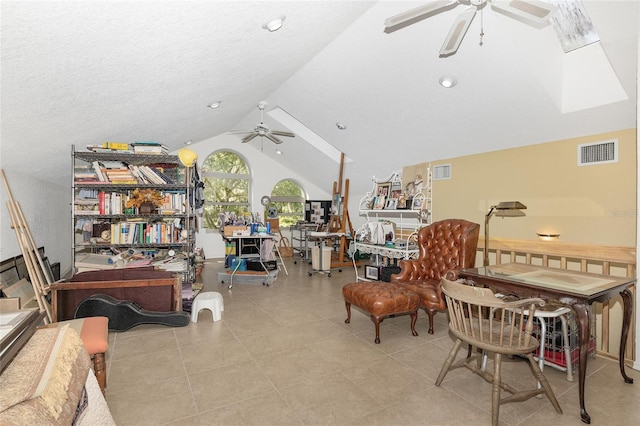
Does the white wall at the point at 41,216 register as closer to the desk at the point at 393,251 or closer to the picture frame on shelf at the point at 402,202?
the desk at the point at 393,251

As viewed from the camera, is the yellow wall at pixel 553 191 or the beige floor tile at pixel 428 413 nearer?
the beige floor tile at pixel 428 413

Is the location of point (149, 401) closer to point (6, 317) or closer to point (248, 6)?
point (6, 317)

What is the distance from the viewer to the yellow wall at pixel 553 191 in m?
3.15

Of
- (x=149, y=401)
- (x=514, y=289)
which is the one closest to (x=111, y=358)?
(x=149, y=401)

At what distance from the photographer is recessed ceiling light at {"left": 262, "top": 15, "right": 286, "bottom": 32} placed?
284 cm

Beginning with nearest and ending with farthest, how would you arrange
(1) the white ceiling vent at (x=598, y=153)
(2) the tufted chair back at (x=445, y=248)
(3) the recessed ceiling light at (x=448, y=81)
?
(1) the white ceiling vent at (x=598, y=153) → (2) the tufted chair back at (x=445, y=248) → (3) the recessed ceiling light at (x=448, y=81)

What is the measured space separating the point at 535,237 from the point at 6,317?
15.5 feet

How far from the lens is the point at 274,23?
9.42 feet

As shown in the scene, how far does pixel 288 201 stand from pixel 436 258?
6.01 m

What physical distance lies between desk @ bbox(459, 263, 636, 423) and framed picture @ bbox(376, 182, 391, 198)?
293 centimetres

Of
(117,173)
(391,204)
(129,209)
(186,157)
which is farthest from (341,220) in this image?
(117,173)

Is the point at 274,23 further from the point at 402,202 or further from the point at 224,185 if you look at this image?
the point at 224,185

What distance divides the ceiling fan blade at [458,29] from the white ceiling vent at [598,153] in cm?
203

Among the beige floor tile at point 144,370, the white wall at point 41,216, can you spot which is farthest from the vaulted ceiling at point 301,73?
the beige floor tile at point 144,370
